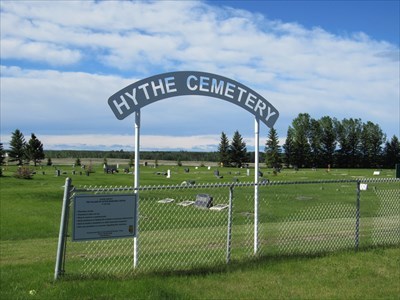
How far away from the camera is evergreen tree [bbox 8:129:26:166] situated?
79312 mm

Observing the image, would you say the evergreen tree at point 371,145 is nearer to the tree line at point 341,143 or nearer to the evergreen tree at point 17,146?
the tree line at point 341,143

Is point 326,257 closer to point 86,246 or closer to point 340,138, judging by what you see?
point 86,246

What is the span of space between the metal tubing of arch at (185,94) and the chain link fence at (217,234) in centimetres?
73

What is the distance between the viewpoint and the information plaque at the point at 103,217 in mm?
6246

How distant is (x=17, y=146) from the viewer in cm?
7988

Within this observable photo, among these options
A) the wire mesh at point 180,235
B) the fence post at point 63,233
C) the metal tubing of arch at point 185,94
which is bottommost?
the wire mesh at point 180,235

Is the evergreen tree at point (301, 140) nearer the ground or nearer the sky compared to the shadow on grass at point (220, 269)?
nearer the sky

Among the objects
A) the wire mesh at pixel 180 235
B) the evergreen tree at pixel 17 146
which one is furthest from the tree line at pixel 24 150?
the wire mesh at pixel 180 235

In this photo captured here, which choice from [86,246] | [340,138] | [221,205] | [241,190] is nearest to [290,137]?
[340,138]

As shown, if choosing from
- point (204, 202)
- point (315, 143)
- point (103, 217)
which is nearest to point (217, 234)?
point (103, 217)

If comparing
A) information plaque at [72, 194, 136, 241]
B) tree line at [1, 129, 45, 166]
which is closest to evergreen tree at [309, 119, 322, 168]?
tree line at [1, 129, 45, 166]

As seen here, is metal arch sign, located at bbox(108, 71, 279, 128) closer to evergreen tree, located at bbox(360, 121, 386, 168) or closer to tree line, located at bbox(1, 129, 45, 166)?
tree line, located at bbox(1, 129, 45, 166)

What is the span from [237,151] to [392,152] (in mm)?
38659

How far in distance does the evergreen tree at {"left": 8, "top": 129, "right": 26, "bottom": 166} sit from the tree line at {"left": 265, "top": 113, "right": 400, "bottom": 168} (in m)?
51.9
